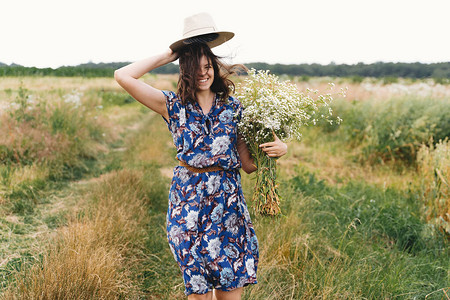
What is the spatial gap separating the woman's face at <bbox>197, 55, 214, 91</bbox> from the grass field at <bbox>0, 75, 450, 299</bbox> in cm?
74

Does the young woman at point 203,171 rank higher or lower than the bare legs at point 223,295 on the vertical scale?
higher

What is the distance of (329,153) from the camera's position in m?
9.04

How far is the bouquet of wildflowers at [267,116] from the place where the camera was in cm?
221

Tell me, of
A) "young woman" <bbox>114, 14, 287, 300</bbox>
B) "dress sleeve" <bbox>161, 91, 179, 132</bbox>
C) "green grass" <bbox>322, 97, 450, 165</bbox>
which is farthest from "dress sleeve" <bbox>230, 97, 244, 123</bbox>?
"green grass" <bbox>322, 97, 450, 165</bbox>

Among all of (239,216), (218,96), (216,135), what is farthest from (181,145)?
(239,216)

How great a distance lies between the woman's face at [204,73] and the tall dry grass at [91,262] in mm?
1521

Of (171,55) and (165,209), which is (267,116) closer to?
(171,55)

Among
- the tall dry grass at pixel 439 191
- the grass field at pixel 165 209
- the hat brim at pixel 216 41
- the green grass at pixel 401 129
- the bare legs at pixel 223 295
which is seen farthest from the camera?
the green grass at pixel 401 129

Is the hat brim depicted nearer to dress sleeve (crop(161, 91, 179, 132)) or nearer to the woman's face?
the woman's face

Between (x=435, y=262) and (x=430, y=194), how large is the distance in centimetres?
144

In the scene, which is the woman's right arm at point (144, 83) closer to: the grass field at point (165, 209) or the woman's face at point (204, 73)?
the woman's face at point (204, 73)

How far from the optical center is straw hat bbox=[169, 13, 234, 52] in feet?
7.37

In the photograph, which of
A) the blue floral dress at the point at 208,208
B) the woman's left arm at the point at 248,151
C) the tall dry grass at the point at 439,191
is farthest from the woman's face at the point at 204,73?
the tall dry grass at the point at 439,191

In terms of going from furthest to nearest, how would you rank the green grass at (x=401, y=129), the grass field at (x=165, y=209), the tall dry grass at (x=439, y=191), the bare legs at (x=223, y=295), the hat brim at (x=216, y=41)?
the green grass at (x=401, y=129) < the tall dry grass at (x=439, y=191) < the grass field at (x=165, y=209) < the hat brim at (x=216, y=41) < the bare legs at (x=223, y=295)
